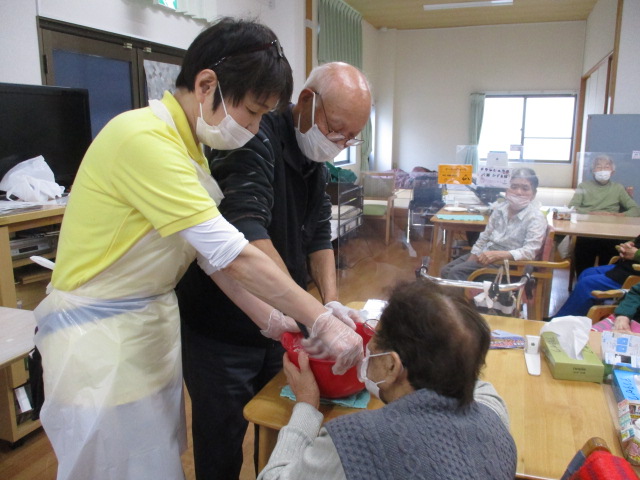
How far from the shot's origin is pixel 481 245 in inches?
123

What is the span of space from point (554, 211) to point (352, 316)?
3374 millimetres

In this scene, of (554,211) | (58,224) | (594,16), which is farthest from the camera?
(594,16)

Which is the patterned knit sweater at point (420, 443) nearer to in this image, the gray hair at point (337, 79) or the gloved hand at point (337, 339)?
the gloved hand at point (337, 339)

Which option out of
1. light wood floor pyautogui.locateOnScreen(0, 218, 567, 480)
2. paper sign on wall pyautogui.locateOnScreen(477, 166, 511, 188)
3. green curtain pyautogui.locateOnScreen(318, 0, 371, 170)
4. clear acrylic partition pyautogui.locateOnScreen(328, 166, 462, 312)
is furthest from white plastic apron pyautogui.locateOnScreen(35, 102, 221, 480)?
green curtain pyautogui.locateOnScreen(318, 0, 371, 170)

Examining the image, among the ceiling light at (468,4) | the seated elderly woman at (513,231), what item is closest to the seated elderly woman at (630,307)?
the seated elderly woman at (513,231)

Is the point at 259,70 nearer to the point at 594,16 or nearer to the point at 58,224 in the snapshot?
the point at 58,224

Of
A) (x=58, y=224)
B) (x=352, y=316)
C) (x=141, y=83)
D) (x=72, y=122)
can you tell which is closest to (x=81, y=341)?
(x=352, y=316)

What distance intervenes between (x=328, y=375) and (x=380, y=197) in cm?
236

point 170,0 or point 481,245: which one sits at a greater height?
point 170,0

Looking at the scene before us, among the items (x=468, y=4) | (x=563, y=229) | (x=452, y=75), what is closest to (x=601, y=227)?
(x=563, y=229)

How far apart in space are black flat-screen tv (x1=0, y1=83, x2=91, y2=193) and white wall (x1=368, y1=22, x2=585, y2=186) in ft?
22.4

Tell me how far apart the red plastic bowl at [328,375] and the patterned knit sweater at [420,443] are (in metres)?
0.26

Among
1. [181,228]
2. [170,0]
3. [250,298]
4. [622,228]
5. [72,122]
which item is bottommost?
[622,228]

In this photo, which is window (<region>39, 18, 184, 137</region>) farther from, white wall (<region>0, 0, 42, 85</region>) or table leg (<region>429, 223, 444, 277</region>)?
table leg (<region>429, 223, 444, 277</region>)
